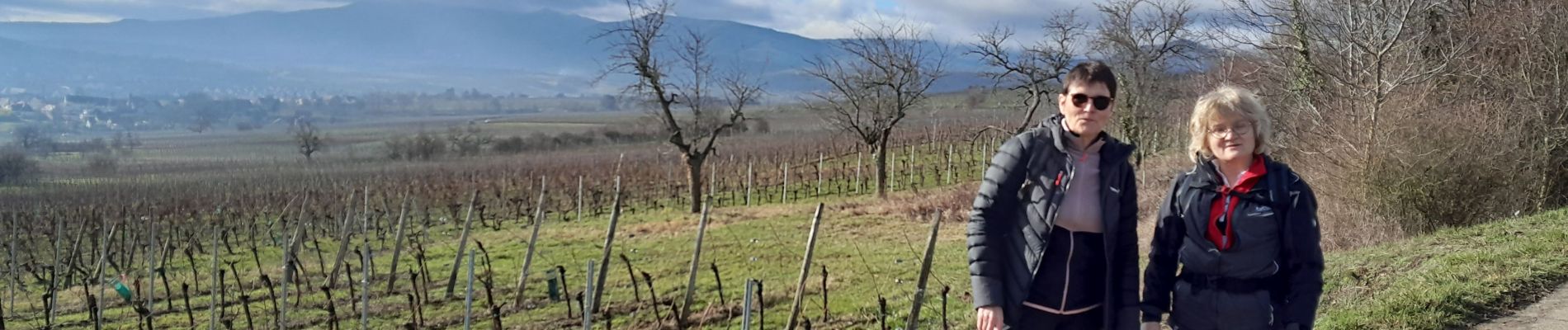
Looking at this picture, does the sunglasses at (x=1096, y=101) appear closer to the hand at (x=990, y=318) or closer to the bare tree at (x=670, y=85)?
the hand at (x=990, y=318)

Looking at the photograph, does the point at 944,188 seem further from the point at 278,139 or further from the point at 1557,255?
the point at 278,139

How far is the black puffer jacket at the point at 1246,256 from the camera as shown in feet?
9.61

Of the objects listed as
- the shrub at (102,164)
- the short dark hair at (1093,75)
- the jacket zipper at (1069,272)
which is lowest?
the shrub at (102,164)

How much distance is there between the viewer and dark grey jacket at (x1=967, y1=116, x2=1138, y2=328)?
2.95 meters

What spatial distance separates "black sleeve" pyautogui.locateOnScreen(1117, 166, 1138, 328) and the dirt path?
330 cm

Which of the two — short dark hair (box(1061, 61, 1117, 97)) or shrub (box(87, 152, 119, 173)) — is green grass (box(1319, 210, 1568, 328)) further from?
shrub (box(87, 152, 119, 173))

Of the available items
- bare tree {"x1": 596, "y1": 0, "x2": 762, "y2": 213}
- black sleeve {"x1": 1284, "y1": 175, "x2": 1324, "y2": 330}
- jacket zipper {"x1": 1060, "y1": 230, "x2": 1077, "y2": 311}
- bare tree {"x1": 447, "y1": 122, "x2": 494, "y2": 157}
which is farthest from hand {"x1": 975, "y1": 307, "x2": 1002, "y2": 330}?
bare tree {"x1": 447, "y1": 122, "x2": 494, "y2": 157}

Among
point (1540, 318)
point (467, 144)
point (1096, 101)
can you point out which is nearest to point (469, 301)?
point (1096, 101)

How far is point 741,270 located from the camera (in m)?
13.7

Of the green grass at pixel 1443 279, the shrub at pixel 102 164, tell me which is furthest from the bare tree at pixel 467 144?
the green grass at pixel 1443 279

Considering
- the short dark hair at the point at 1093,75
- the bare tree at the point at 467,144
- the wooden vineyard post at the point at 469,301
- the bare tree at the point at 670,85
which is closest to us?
the short dark hair at the point at 1093,75

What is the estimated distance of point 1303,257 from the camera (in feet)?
9.59

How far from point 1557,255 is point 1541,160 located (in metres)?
6.18

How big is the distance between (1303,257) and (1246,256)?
5.9 inches
